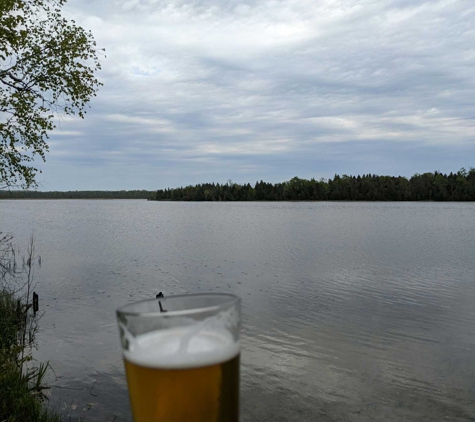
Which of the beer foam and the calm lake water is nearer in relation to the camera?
the beer foam

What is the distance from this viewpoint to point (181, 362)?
1.05 m

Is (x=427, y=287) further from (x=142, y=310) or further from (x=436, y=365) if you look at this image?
(x=142, y=310)

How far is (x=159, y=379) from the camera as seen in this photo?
105cm

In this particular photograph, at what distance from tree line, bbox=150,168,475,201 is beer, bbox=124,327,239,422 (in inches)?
6291

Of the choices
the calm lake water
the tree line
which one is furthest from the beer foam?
the tree line

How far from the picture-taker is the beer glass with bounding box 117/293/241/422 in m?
1.03

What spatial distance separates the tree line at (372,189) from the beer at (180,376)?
15979 centimetres

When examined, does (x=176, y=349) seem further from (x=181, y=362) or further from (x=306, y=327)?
(x=306, y=327)

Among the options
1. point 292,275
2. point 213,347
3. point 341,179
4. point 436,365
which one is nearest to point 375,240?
point 292,275

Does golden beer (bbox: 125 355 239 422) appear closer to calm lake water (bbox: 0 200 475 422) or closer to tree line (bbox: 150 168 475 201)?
calm lake water (bbox: 0 200 475 422)

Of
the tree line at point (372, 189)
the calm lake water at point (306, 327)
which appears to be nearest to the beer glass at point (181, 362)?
the calm lake water at point (306, 327)

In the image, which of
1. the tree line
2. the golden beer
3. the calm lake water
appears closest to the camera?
the golden beer

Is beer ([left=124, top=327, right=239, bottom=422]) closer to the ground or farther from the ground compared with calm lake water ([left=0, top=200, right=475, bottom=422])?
farther from the ground

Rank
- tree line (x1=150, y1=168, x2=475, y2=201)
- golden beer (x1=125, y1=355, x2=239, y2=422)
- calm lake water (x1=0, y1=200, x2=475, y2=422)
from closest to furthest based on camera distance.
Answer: golden beer (x1=125, y1=355, x2=239, y2=422) → calm lake water (x1=0, y1=200, x2=475, y2=422) → tree line (x1=150, y1=168, x2=475, y2=201)
